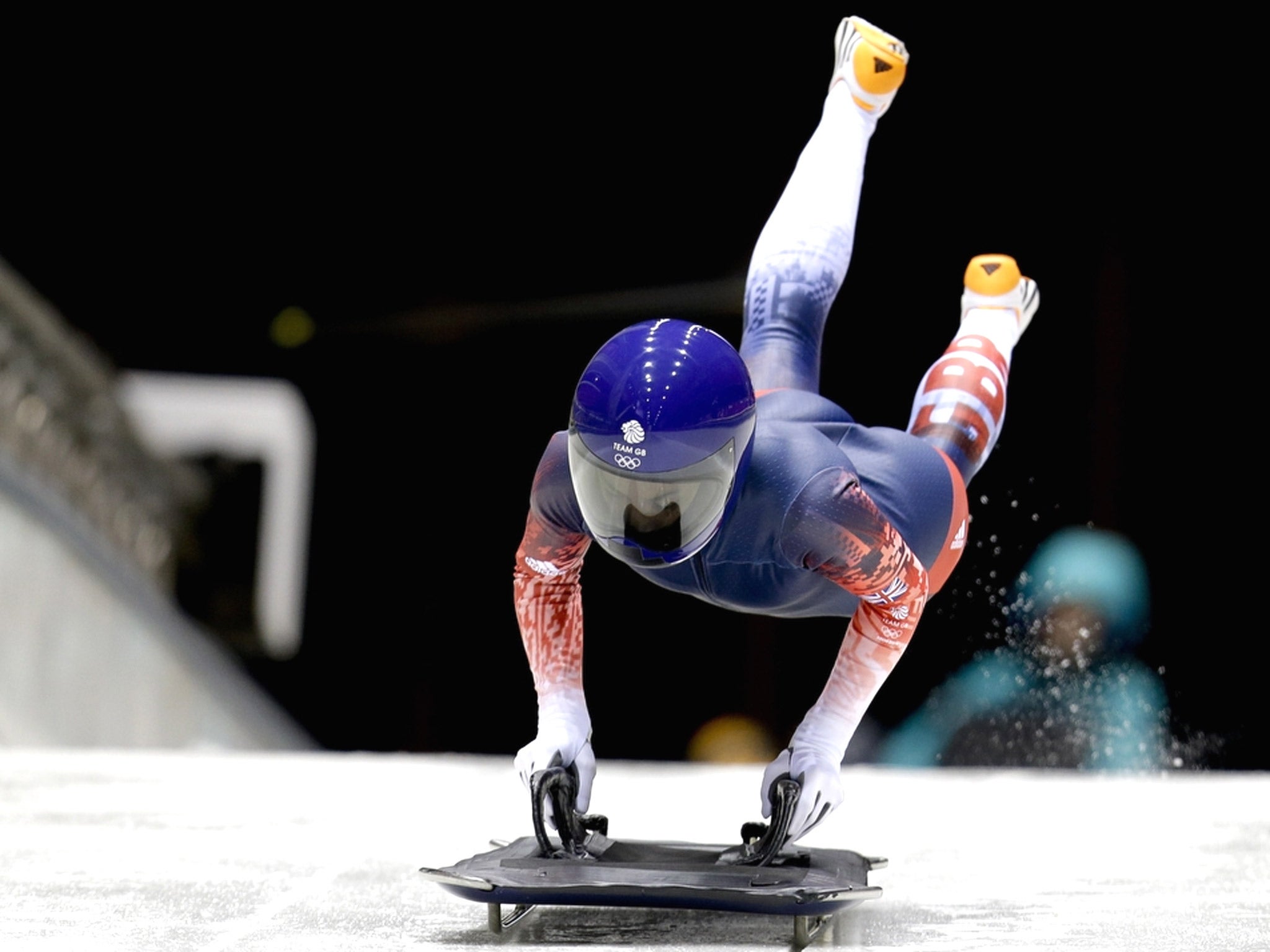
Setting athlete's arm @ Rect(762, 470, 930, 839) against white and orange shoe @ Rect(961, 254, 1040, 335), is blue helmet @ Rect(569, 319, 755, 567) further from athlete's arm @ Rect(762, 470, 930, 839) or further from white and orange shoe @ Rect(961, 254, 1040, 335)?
white and orange shoe @ Rect(961, 254, 1040, 335)

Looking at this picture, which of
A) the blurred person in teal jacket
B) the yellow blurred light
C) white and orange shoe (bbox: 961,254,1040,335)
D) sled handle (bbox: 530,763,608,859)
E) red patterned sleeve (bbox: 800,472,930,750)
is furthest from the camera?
the yellow blurred light

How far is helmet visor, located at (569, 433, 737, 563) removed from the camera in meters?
1.69

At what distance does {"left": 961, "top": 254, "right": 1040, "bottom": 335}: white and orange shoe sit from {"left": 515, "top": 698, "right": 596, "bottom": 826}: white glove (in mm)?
1195

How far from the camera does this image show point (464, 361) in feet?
23.9

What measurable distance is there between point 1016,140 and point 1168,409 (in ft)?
3.93

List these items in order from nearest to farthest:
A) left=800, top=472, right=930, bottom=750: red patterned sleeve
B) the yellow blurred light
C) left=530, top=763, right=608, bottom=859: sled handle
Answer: left=800, top=472, right=930, bottom=750: red patterned sleeve
left=530, top=763, right=608, bottom=859: sled handle
the yellow blurred light

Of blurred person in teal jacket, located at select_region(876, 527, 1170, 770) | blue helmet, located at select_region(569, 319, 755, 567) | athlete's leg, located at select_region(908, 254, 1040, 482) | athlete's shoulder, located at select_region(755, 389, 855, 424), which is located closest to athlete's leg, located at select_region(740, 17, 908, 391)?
athlete's shoulder, located at select_region(755, 389, 855, 424)

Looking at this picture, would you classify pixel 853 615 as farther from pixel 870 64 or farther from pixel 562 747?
pixel 870 64

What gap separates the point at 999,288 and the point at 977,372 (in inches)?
10.1

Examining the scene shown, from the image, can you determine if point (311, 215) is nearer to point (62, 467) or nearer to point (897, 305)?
point (62, 467)

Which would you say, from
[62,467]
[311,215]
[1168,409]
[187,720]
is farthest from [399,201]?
[1168,409]

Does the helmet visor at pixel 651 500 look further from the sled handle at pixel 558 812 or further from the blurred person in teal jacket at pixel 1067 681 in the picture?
the blurred person in teal jacket at pixel 1067 681

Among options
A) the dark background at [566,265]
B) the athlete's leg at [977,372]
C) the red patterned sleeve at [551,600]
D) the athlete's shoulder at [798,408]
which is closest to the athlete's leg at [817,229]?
the athlete's shoulder at [798,408]

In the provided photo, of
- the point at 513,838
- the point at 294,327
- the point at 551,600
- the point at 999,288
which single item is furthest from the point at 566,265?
the point at 551,600
